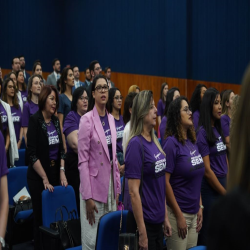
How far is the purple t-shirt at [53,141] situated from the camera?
13.6 ft

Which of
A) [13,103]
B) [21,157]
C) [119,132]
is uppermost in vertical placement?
[13,103]

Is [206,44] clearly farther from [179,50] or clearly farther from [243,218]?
[243,218]

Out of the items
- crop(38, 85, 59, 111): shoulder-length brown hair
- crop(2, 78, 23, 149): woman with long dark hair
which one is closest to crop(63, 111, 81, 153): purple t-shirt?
crop(38, 85, 59, 111): shoulder-length brown hair

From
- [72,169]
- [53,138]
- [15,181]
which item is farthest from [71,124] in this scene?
[15,181]

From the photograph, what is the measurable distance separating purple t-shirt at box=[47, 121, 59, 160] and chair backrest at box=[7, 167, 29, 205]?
1.86 feet

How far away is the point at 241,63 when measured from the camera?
8539 mm

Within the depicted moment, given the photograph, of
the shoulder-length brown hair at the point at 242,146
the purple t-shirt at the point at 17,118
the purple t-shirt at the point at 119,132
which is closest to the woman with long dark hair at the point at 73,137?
the purple t-shirt at the point at 119,132

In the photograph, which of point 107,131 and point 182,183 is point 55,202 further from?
point 182,183

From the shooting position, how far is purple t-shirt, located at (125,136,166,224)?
2.82 m

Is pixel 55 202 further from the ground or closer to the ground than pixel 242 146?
closer to the ground

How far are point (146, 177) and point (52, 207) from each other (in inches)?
49.3

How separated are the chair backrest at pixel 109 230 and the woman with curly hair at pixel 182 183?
0.42 meters

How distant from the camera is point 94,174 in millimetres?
3363

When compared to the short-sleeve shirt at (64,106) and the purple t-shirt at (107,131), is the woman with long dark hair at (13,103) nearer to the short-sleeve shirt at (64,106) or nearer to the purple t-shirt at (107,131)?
the short-sleeve shirt at (64,106)
